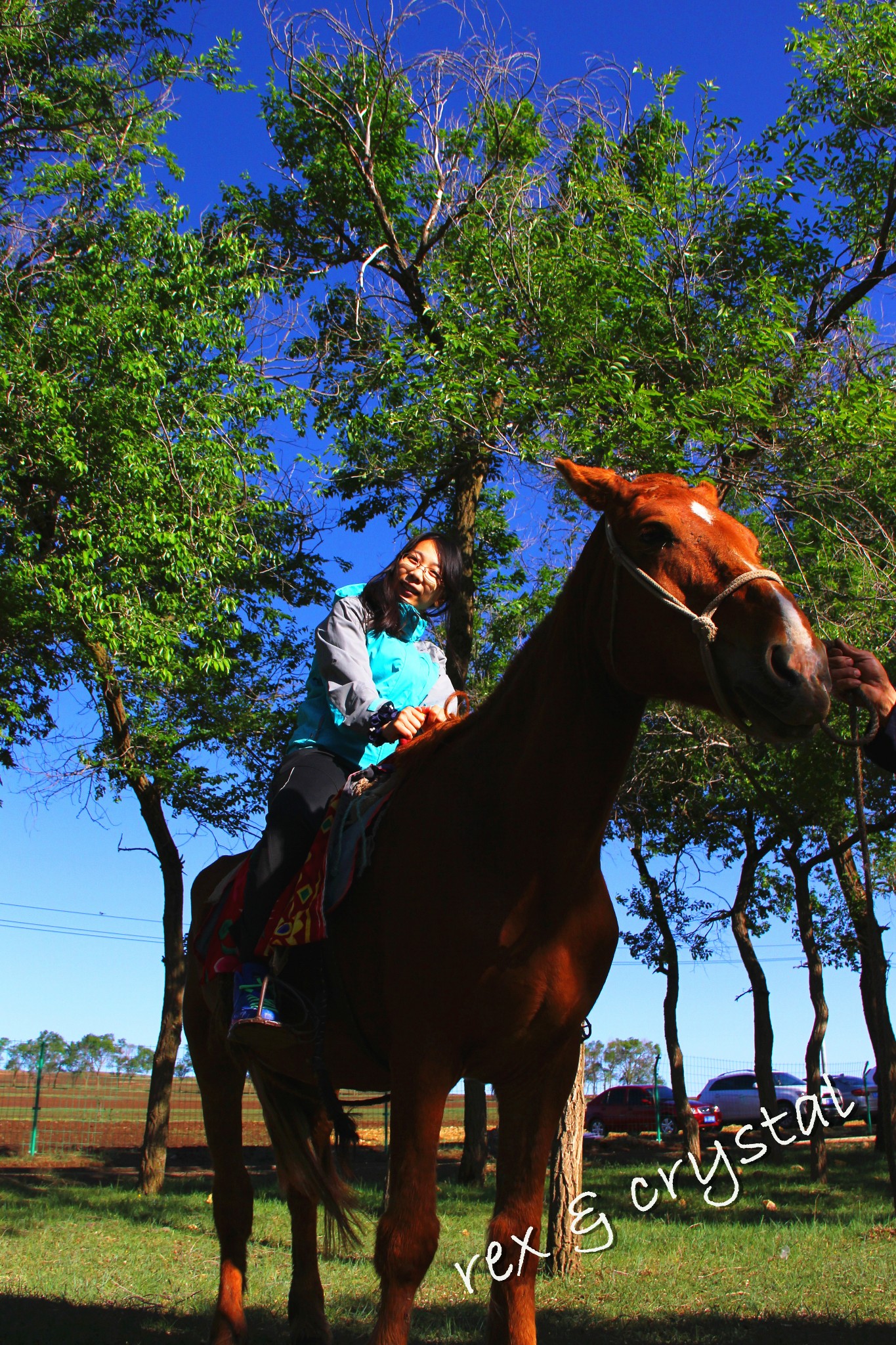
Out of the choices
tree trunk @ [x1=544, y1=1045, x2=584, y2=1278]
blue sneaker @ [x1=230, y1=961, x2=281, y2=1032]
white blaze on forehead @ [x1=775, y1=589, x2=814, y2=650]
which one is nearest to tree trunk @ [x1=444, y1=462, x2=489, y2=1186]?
tree trunk @ [x1=544, y1=1045, x2=584, y2=1278]

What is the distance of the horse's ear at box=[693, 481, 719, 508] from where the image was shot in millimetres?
2842

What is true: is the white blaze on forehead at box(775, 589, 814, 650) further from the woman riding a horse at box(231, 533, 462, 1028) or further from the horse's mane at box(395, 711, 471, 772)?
the woman riding a horse at box(231, 533, 462, 1028)

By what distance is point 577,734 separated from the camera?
9.29ft

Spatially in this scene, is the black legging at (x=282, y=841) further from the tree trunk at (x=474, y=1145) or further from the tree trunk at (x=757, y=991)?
the tree trunk at (x=757, y=991)

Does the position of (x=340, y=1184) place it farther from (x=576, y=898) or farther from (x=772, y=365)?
(x=772, y=365)

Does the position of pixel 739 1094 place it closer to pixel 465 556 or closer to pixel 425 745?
pixel 465 556

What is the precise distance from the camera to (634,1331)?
5008mm

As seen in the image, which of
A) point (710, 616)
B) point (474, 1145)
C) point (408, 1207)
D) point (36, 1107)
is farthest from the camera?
point (36, 1107)

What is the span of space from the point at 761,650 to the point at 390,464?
31.0ft

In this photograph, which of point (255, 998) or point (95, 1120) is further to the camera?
point (95, 1120)

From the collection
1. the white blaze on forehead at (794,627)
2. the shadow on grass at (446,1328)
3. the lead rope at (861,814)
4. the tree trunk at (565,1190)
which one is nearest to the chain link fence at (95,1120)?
the tree trunk at (565,1190)

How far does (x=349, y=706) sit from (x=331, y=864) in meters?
0.60

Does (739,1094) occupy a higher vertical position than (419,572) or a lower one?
lower

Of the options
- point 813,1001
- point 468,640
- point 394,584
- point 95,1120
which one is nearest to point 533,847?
point 394,584
